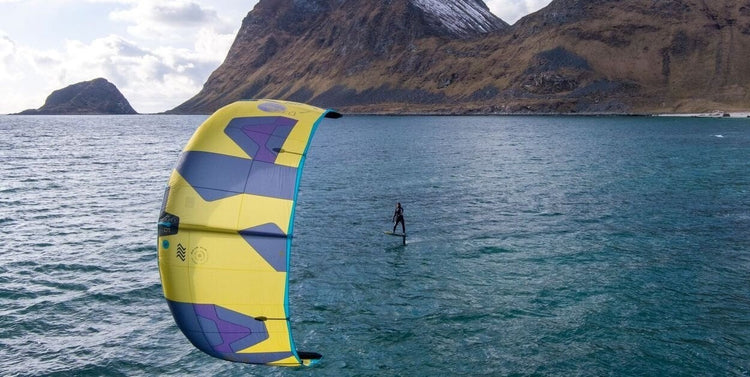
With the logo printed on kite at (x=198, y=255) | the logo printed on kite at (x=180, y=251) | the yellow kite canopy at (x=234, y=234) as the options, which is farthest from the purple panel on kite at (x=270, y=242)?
the logo printed on kite at (x=180, y=251)

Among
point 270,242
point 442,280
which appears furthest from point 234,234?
point 442,280

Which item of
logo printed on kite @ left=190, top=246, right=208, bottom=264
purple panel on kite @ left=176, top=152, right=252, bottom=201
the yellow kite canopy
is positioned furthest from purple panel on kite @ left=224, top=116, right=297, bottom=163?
logo printed on kite @ left=190, top=246, right=208, bottom=264

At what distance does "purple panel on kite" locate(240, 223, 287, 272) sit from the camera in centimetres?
987

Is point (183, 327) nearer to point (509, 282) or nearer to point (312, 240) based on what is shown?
point (509, 282)

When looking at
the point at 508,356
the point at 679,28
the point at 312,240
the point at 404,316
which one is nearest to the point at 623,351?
the point at 508,356

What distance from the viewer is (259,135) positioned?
33.4ft

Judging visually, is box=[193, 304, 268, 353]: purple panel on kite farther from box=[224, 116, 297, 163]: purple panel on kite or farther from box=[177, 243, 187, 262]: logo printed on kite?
box=[224, 116, 297, 163]: purple panel on kite

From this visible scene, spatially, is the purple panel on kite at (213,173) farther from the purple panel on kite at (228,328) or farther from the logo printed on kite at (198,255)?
the purple panel on kite at (228,328)

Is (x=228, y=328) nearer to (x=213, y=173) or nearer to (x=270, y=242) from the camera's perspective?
(x=270, y=242)

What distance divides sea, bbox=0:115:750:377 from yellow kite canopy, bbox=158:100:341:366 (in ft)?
21.1

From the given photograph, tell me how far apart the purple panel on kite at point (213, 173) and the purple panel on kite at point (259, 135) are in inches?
14.6

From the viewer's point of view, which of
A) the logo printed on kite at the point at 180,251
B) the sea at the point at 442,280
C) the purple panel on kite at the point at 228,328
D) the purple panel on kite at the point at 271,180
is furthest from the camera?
the sea at the point at 442,280

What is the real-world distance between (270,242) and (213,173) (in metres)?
1.74

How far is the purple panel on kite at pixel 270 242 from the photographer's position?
9867 mm
